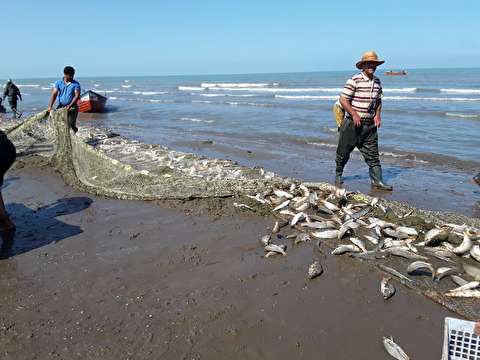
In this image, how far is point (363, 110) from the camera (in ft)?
23.1

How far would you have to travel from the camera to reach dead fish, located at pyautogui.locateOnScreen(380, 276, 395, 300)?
3.68 m

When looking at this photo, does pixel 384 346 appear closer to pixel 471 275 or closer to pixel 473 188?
pixel 471 275

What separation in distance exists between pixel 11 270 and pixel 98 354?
6.53 feet

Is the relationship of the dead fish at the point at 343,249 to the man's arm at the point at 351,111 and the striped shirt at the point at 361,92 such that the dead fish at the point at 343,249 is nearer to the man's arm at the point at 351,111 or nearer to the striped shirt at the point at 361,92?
the man's arm at the point at 351,111

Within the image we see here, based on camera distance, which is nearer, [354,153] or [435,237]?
[435,237]

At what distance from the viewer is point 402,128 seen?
650 inches

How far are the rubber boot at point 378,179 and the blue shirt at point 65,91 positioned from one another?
24.2ft

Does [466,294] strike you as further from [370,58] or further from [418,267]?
[370,58]

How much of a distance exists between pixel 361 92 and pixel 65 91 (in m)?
7.23

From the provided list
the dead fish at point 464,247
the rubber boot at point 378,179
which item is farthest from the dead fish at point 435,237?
Answer: the rubber boot at point 378,179

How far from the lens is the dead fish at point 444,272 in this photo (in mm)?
3918

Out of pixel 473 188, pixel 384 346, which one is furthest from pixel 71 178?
pixel 473 188

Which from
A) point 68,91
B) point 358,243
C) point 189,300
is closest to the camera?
point 189,300

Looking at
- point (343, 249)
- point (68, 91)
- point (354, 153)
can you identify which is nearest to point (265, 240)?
point (343, 249)
